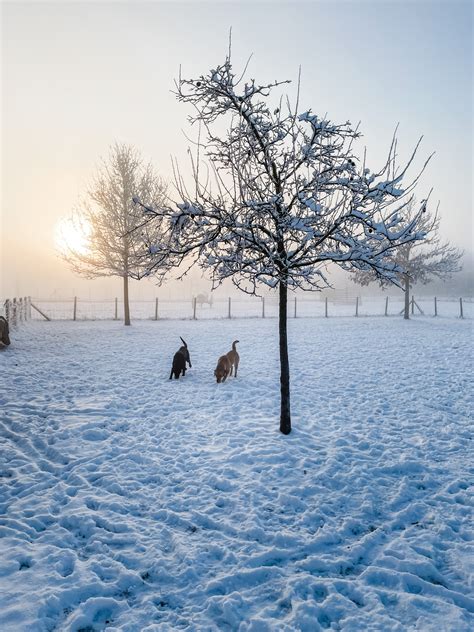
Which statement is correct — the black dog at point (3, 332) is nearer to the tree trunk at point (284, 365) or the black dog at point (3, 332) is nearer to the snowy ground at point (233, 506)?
the snowy ground at point (233, 506)

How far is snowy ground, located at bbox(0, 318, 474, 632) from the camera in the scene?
2.69 m

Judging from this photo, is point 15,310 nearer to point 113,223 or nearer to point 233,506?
point 113,223

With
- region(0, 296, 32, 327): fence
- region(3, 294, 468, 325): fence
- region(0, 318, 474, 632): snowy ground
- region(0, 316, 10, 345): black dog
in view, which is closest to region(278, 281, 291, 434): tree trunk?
region(0, 318, 474, 632): snowy ground

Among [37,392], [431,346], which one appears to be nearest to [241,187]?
[37,392]

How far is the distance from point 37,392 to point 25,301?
15.6 meters

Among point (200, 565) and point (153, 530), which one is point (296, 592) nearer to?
point (200, 565)

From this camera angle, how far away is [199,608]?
8.82 feet

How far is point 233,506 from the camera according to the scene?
4.01m

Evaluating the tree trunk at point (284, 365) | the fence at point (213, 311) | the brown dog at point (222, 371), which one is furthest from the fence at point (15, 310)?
the tree trunk at point (284, 365)

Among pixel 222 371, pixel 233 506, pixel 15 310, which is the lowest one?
pixel 233 506

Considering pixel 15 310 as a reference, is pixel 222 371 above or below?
below

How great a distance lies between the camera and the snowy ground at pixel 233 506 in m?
2.69

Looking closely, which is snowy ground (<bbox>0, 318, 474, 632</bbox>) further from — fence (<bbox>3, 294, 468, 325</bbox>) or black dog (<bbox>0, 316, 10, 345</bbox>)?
fence (<bbox>3, 294, 468, 325</bbox>)

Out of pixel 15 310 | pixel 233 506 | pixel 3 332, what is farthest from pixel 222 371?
pixel 15 310
